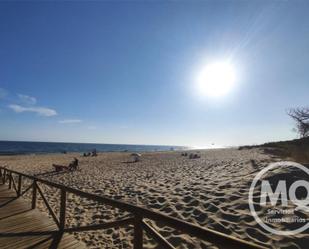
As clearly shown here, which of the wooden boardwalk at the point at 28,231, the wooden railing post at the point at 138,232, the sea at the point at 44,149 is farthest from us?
the sea at the point at 44,149

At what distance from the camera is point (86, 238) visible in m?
5.22


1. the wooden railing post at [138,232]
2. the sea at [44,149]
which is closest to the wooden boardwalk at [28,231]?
the wooden railing post at [138,232]

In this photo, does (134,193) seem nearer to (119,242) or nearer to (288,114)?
(119,242)

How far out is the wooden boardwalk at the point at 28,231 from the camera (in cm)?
448

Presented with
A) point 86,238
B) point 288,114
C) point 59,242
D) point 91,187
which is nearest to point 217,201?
point 86,238

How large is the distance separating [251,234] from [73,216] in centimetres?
518

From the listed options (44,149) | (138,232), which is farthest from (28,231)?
(44,149)

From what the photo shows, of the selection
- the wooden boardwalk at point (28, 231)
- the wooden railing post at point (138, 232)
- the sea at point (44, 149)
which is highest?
the sea at point (44, 149)

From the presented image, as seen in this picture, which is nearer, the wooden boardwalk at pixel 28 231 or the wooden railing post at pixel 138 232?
the wooden railing post at pixel 138 232

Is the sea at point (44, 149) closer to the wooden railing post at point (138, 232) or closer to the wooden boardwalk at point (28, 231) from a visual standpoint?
the wooden boardwalk at point (28, 231)

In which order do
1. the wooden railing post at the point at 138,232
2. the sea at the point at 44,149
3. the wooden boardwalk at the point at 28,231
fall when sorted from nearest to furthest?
the wooden railing post at the point at 138,232 → the wooden boardwalk at the point at 28,231 → the sea at the point at 44,149

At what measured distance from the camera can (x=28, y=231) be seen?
201 inches

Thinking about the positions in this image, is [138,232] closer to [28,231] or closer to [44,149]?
[28,231]

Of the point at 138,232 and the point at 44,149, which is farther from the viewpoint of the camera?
the point at 44,149
